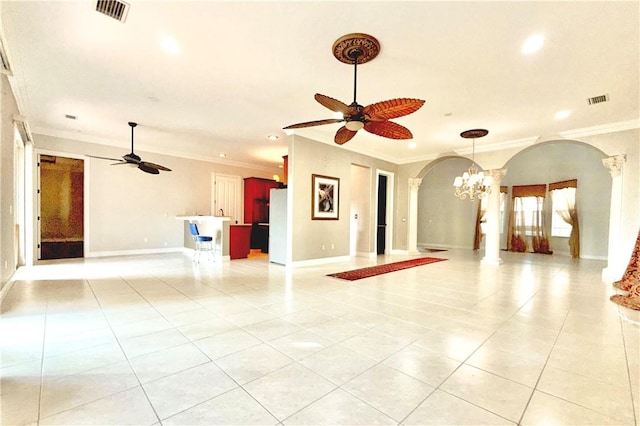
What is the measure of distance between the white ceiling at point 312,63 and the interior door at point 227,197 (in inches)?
145

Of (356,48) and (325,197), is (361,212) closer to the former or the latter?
(325,197)

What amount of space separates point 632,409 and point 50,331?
175 inches

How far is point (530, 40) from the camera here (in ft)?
9.42

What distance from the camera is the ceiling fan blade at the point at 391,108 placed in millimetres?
2720

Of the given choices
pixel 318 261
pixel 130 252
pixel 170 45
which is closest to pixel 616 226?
pixel 318 261

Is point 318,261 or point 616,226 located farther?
point 318,261

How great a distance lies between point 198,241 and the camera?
6719 millimetres

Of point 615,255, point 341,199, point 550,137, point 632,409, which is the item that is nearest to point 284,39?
point 632,409

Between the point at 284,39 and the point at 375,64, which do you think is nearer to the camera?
the point at 284,39

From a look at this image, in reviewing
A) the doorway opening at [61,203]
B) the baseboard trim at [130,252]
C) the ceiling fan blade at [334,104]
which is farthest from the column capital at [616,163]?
the doorway opening at [61,203]

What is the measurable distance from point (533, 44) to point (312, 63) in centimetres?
237

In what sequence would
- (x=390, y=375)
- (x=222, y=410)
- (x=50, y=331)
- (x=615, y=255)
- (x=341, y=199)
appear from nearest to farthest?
(x=222, y=410) < (x=390, y=375) < (x=50, y=331) < (x=615, y=255) < (x=341, y=199)

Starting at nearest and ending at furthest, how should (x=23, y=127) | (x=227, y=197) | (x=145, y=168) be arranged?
(x=23, y=127) < (x=145, y=168) < (x=227, y=197)

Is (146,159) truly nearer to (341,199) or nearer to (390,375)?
(341,199)
